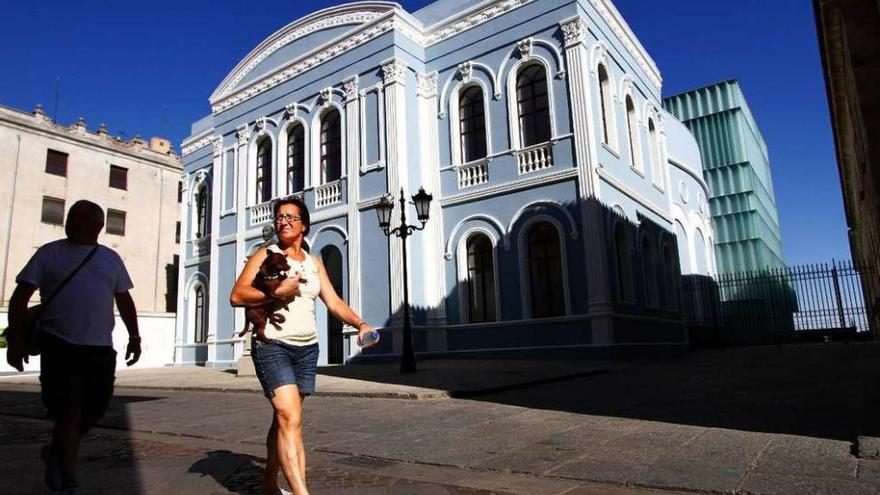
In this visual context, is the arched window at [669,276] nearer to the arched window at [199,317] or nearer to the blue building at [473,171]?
the blue building at [473,171]

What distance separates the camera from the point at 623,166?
1666 cm

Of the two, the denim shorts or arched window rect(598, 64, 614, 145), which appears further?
arched window rect(598, 64, 614, 145)

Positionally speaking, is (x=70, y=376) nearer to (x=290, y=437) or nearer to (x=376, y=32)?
(x=290, y=437)

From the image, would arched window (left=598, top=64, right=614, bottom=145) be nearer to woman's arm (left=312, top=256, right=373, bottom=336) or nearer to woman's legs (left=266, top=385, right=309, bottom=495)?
woman's arm (left=312, top=256, right=373, bottom=336)

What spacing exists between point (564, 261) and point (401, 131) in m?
5.80

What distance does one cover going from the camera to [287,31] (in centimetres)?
2091

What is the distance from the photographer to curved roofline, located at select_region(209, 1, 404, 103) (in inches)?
717

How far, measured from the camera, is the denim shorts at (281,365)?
2.91m

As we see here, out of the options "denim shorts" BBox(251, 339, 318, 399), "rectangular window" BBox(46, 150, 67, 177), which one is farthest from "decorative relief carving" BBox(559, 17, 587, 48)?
"rectangular window" BBox(46, 150, 67, 177)

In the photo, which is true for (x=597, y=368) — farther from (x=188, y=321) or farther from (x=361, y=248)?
(x=188, y=321)

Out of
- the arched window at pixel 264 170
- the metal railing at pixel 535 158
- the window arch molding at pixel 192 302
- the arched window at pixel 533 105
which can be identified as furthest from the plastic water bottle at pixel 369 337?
the window arch molding at pixel 192 302

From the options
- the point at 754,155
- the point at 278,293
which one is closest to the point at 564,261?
the point at 278,293

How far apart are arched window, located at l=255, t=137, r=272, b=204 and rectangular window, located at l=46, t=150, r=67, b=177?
46.6 feet

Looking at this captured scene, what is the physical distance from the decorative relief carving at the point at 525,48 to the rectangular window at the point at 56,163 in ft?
80.0
